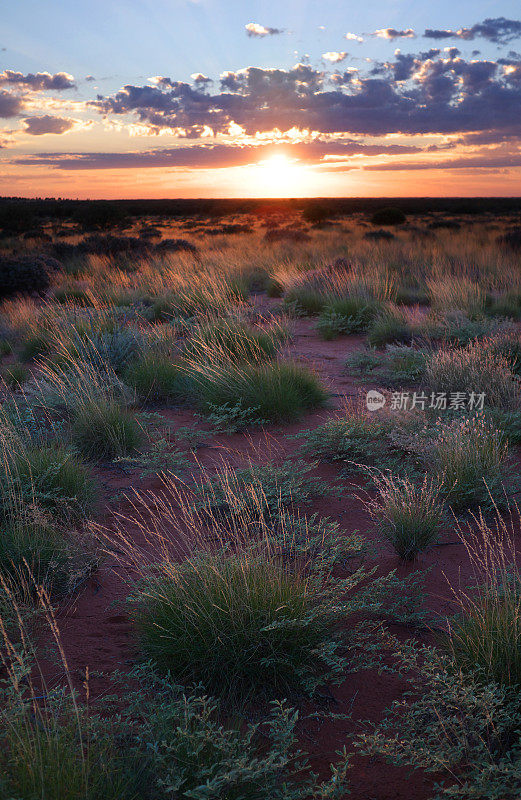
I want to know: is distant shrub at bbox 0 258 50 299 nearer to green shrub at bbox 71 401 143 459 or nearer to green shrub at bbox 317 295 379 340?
green shrub at bbox 317 295 379 340

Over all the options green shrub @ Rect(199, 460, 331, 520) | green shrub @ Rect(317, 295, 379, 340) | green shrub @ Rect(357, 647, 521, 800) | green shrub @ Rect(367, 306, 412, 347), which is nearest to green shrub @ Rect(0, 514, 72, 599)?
green shrub @ Rect(199, 460, 331, 520)

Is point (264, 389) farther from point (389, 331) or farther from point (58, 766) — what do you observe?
point (58, 766)

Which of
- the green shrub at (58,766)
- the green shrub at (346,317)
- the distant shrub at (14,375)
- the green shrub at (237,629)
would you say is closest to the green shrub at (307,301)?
the green shrub at (346,317)

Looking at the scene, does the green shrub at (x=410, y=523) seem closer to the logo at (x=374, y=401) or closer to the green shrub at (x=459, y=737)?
the green shrub at (x=459, y=737)

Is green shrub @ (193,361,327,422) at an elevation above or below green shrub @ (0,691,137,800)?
above

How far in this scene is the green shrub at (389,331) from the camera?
936 centimetres

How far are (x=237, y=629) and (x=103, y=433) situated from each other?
3189mm

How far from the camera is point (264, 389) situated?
630 centimetres

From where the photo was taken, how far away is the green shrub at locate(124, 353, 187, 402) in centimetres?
708

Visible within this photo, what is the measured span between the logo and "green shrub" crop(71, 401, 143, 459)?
7.73 feet

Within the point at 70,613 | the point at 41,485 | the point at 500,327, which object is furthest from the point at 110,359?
the point at 500,327

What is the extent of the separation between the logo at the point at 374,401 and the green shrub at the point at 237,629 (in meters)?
3.47

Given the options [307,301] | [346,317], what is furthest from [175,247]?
[346,317]

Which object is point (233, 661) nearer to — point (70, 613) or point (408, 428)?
point (70, 613)
